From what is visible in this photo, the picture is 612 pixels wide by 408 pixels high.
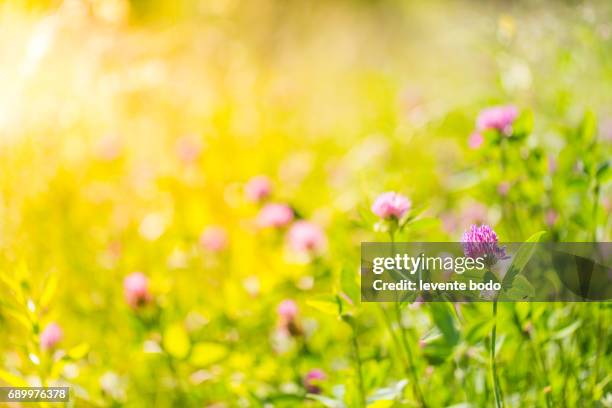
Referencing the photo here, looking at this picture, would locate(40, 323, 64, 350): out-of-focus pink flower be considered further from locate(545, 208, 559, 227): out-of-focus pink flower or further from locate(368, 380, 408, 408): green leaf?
locate(545, 208, 559, 227): out-of-focus pink flower

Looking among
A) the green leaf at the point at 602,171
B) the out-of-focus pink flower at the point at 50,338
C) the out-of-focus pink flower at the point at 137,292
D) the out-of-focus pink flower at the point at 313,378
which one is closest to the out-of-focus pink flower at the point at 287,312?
the out-of-focus pink flower at the point at 313,378

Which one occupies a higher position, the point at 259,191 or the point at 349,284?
the point at 259,191

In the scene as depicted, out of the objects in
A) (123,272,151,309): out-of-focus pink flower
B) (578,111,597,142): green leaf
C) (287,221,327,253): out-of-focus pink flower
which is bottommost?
(123,272,151,309): out-of-focus pink flower

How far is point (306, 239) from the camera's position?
95cm

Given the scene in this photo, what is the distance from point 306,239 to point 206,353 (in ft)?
0.72

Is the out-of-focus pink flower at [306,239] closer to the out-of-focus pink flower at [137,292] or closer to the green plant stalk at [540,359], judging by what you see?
the out-of-focus pink flower at [137,292]

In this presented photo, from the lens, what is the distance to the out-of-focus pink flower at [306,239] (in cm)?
95

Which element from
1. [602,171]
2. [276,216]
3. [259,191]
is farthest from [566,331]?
[259,191]

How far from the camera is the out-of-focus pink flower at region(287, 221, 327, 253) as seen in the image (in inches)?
37.4

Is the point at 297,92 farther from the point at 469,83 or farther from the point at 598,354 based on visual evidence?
the point at 598,354

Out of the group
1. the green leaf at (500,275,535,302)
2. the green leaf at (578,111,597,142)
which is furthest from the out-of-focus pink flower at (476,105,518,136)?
the green leaf at (500,275,535,302)

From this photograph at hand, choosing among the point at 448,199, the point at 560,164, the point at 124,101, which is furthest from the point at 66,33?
the point at 560,164

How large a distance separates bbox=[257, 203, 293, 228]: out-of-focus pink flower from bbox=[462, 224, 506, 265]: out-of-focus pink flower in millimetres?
569

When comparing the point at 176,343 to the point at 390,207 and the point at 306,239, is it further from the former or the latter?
the point at 390,207
